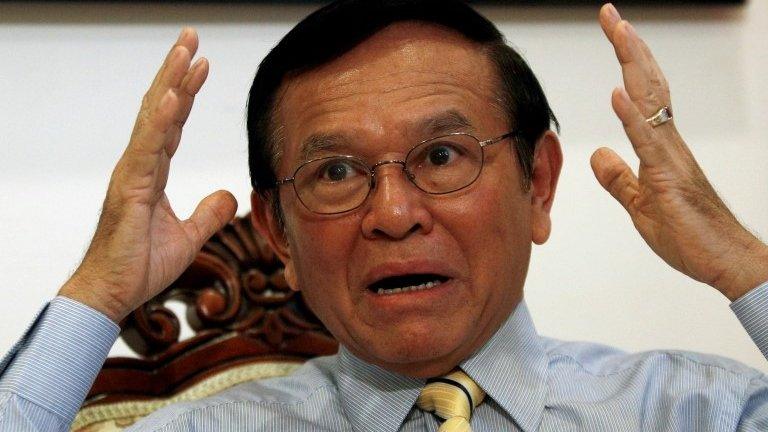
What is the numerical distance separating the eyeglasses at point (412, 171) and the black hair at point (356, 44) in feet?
0.29

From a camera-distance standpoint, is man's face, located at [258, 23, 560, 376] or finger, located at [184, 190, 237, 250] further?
finger, located at [184, 190, 237, 250]

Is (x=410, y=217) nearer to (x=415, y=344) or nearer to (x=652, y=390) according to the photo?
(x=415, y=344)

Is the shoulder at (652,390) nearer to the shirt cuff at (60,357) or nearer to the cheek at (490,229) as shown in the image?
the cheek at (490,229)

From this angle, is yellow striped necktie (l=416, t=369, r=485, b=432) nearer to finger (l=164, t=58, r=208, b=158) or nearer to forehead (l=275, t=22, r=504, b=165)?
forehead (l=275, t=22, r=504, b=165)

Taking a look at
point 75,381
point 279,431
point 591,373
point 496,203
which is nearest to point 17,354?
point 75,381

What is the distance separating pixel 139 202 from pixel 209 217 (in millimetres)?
163

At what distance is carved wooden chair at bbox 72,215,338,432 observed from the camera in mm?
1645

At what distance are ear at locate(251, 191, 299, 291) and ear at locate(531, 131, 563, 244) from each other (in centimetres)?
39

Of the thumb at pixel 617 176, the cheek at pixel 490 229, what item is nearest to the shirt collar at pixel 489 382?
the cheek at pixel 490 229

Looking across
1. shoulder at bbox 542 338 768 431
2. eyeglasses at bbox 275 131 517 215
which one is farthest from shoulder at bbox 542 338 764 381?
eyeglasses at bbox 275 131 517 215

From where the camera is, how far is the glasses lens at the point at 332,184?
1416 millimetres

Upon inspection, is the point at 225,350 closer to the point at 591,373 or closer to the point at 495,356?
the point at 495,356

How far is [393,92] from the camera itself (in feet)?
4.70

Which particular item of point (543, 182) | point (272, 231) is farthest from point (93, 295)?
point (543, 182)
